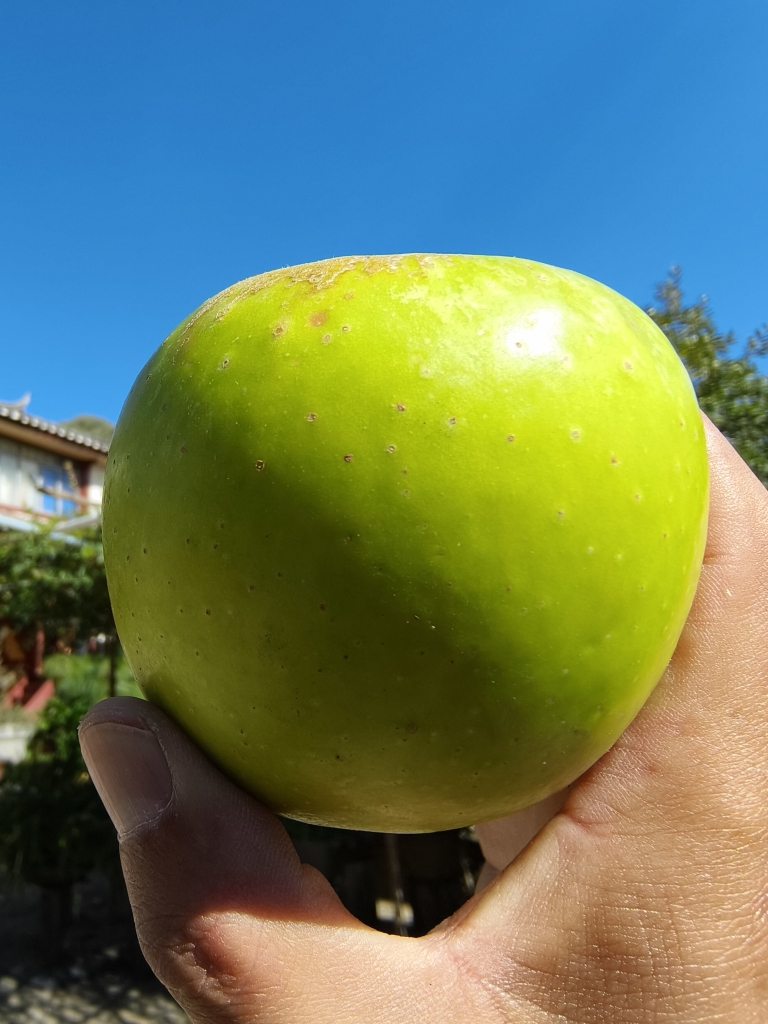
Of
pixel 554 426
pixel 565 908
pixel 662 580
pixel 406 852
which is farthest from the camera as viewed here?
pixel 406 852

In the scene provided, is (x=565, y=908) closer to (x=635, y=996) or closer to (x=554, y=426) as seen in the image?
(x=635, y=996)

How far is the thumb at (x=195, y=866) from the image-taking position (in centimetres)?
113

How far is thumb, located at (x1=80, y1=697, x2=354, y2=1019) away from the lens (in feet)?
3.72

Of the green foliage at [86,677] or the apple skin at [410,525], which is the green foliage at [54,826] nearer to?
the green foliage at [86,677]

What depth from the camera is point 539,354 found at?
3.50ft

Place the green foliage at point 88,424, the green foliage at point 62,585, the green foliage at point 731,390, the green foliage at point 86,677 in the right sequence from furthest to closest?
the green foliage at point 88,424 → the green foliage at point 86,677 → the green foliage at point 62,585 → the green foliage at point 731,390

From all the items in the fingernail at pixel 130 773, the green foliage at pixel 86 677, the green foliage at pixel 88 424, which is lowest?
the fingernail at pixel 130 773

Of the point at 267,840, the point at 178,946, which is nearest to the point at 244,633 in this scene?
the point at 267,840

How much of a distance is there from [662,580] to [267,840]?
0.77 metres

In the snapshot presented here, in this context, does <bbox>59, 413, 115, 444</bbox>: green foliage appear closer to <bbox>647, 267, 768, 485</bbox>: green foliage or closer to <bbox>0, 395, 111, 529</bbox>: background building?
<bbox>0, 395, 111, 529</bbox>: background building

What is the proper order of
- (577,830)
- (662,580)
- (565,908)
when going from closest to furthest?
(662,580) < (565,908) < (577,830)

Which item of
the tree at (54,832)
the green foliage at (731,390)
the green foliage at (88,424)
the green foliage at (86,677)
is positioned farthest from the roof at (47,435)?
the green foliage at (88,424)

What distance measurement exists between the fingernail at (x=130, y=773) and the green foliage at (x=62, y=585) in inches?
185

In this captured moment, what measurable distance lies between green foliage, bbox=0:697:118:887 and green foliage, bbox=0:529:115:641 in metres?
1.09
